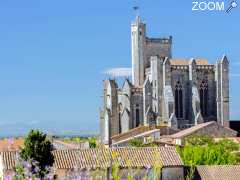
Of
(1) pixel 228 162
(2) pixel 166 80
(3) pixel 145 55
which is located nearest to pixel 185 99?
(2) pixel 166 80

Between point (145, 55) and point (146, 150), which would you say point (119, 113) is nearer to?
point (145, 55)

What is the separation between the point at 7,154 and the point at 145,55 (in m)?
48.6

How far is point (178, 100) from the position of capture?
73625 millimetres

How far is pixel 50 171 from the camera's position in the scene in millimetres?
5773

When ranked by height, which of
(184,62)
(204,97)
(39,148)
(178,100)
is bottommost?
(39,148)

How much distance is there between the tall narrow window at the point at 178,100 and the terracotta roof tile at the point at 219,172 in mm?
37817

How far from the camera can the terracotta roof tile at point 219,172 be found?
34.0 m

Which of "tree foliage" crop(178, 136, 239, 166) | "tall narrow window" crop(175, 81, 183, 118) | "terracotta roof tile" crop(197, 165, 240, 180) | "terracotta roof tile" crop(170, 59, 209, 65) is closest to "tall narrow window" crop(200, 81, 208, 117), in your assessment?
"tall narrow window" crop(175, 81, 183, 118)

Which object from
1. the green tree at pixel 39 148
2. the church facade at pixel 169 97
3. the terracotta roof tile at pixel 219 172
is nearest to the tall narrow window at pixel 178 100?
the church facade at pixel 169 97

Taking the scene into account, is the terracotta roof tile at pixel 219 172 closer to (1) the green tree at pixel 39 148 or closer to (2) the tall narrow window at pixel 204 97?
(1) the green tree at pixel 39 148

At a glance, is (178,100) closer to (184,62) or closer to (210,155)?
(184,62)

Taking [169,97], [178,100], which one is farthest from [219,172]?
[178,100]

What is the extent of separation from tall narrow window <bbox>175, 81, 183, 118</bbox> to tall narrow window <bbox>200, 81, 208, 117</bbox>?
8.01 feet

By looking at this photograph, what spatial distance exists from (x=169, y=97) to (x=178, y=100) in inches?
113
